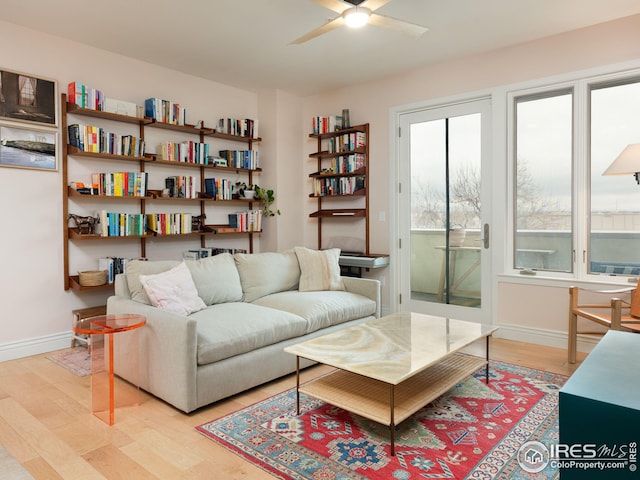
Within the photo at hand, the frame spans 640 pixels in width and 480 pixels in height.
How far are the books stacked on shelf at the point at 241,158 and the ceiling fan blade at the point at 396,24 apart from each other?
2574 millimetres

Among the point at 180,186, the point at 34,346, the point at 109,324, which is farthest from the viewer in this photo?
the point at 180,186

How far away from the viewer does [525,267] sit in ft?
13.3

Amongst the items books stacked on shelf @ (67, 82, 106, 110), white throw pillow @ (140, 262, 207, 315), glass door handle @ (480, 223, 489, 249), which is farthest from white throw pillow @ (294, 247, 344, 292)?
books stacked on shelf @ (67, 82, 106, 110)

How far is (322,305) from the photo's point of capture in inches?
135

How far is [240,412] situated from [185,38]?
3220 mm

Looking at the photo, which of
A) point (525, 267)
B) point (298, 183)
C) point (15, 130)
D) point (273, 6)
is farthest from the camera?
point (298, 183)

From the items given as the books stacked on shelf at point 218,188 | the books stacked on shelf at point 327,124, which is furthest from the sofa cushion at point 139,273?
the books stacked on shelf at point 327,124

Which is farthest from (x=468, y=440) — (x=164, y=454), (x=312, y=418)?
(x=164, y=454)

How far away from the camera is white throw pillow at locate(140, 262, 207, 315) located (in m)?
2.86

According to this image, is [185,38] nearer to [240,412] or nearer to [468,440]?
[240,412]

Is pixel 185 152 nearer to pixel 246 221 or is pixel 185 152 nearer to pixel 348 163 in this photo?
pixel 246 221

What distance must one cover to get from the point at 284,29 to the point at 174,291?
2.42 metres

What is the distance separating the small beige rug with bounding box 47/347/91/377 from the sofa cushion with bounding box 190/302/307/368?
1.09 meters

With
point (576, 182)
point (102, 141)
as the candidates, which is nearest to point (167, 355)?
point (102, 141)
